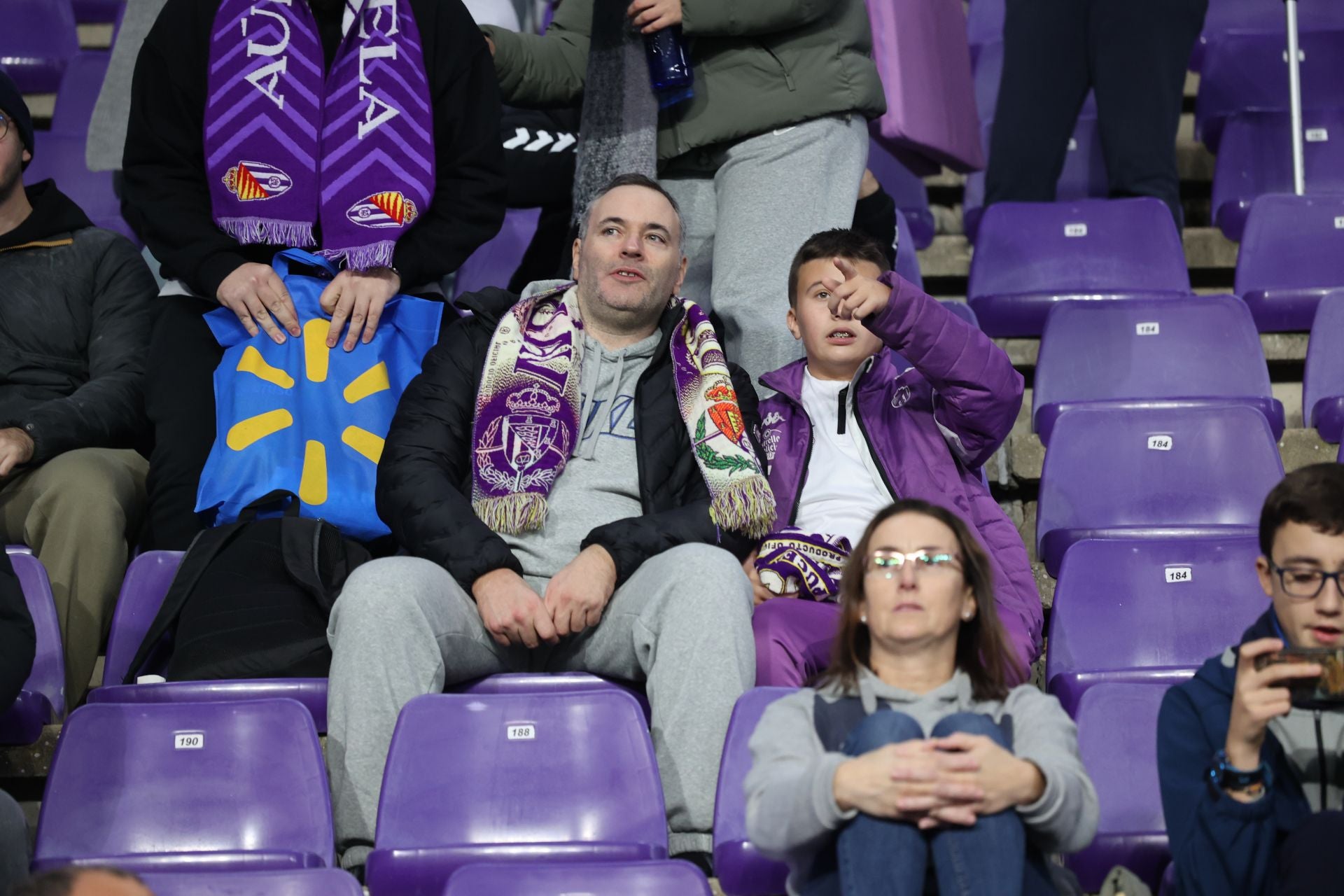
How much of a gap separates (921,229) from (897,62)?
103 centimetres

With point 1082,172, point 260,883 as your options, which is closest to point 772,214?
point 260,883

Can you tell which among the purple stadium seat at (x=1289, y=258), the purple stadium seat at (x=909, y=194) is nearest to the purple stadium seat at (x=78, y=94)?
the purple stadium seat at (x=909, y=194)

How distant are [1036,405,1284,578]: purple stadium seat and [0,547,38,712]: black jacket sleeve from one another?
1762 millimetres

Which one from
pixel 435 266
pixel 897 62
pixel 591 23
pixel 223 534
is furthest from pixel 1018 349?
pixel 223 534

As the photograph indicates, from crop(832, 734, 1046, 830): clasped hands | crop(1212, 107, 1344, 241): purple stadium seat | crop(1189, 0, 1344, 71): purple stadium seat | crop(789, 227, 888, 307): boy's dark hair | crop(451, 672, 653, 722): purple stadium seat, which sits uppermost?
crop(1189, 0, 1344, 71): purple stadium seat

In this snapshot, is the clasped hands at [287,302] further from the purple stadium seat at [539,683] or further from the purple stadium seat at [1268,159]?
the purple stadium seat at [1268,159]

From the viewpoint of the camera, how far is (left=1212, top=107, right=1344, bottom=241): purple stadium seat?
4.70 metres

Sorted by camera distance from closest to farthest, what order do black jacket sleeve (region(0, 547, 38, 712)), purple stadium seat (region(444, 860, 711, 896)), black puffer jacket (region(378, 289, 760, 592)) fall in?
purple stadium seat (region(444, 860, 711, 896)) < black jacket sleeve (region(0, 547, 38, 712)) < black puffer jacket (region(378, 289, 760, 592))

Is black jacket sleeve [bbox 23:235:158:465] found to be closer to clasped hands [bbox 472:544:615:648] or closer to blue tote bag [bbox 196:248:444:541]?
blue tote bag [bbox 196:248:444:541]

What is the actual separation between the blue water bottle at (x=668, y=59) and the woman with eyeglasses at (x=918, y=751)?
5.05ft

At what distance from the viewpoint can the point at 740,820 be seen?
2135mm

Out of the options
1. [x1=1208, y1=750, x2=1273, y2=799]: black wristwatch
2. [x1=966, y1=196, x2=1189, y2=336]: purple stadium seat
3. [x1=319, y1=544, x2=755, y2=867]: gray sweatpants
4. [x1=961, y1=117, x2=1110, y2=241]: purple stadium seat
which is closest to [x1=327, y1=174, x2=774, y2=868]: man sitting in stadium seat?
[x1=319, y1=544, x2=755, y2=867]: gray sweatpants

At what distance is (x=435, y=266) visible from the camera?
319cm

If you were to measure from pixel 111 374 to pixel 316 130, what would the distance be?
60 cm
